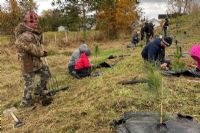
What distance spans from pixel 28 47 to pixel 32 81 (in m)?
0.78

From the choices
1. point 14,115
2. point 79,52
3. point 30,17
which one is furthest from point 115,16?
point 14,115

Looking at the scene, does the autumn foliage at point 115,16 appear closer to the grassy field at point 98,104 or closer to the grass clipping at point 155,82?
the grassy field at point 98,104

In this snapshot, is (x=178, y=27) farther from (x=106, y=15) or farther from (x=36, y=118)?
(x=36, y=118)

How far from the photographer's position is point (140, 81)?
8.67 meters

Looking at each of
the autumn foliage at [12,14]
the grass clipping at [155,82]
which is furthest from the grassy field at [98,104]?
the autumn foliage at [12,14]

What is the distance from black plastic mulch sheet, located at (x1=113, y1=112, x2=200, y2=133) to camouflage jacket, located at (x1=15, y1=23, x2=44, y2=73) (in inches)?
128

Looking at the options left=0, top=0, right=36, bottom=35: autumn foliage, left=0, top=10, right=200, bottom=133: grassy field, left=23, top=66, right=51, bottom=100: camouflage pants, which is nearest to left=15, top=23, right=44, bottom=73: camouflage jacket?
left=23, top=66, right=51, bottom=100: camouflage pants

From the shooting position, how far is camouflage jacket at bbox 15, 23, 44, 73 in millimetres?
8773

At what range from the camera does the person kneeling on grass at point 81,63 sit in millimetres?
10992

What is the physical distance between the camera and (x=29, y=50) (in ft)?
28.8

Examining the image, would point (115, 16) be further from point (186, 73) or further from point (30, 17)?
point (30, 17)

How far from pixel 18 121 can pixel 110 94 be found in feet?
5.98

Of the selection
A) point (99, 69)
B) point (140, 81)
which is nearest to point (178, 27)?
point (99, 69)

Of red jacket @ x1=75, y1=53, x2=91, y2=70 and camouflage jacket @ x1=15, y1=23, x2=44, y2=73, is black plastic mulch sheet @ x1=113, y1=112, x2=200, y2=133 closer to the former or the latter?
camouflage jacket @ x1=15, y1=23, x2=44, y2=73
